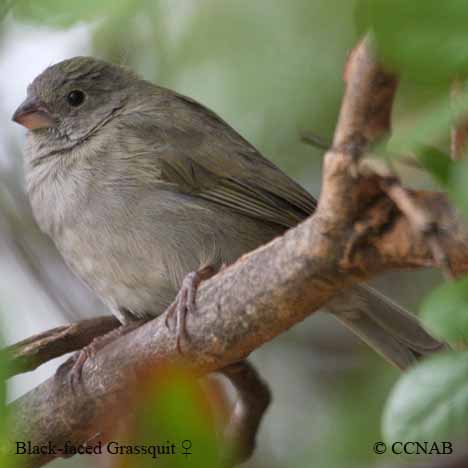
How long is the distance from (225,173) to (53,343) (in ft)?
4.37

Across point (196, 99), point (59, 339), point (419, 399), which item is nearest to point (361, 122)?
point (419, 399)

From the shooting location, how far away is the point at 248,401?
13.8 ft

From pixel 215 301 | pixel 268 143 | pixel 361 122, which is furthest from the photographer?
pixel 268 143

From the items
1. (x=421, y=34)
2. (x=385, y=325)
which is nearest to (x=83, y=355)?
(x=385, y=325)

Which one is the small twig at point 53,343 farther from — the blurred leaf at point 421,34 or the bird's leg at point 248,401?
the blurred leaf at point 421,34

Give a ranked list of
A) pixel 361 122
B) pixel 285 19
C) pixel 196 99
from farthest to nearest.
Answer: pixel 196 99, pixel 285 19, pixel 361 122

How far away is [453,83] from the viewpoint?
1.44 m

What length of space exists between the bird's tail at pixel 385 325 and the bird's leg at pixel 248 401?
0.56 meters

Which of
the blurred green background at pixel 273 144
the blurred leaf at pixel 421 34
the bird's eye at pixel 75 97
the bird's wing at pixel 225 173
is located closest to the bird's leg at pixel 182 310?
the blurred green background at pixel 273 144

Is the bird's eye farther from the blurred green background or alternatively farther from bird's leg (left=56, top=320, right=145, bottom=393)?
bird's leg (left=56, top=320, right=145, bottom=393)

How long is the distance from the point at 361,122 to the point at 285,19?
9.39 feet

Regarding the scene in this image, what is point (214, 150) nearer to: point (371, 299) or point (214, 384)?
point (371, 299)

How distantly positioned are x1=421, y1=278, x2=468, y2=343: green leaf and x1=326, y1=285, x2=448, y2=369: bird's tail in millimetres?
2733

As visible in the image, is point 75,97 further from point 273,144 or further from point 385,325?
point 385,325
